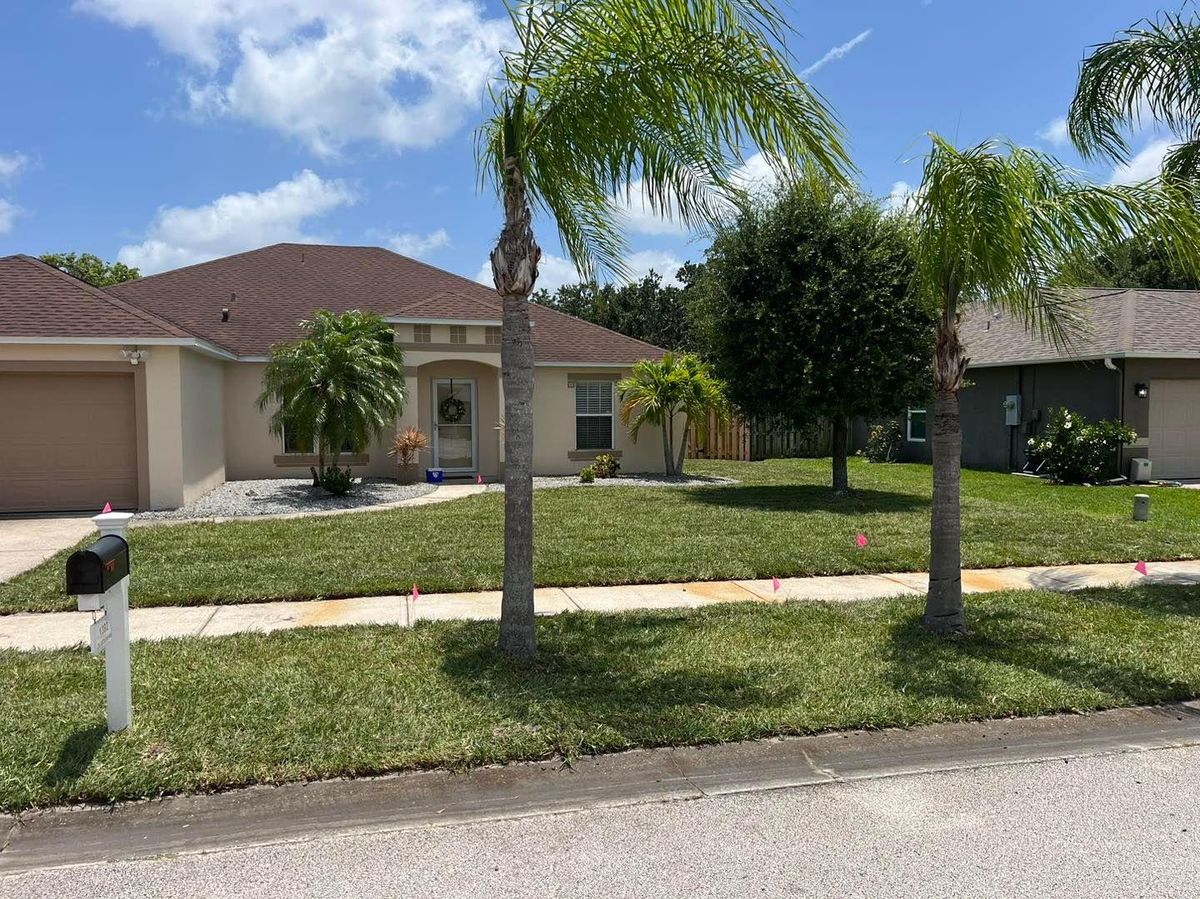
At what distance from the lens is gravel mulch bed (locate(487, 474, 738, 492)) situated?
16969 mm

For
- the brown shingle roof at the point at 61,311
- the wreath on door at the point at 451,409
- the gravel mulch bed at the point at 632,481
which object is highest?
the brown shingle roof at the point at 61,311

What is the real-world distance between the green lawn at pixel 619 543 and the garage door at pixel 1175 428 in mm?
3229

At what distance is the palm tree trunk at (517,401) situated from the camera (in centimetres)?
582

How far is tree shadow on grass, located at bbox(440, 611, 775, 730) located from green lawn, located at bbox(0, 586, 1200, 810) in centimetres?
2

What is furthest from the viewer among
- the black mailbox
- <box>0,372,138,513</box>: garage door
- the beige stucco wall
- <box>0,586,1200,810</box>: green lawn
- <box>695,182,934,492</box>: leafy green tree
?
<box>695,182,934,492</box>: leafy green tree

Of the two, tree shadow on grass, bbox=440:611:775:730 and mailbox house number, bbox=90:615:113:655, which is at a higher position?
mailbox house number, bbox=90:615:113:655

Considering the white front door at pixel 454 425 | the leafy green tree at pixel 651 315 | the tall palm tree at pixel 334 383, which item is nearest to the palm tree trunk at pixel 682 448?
the white front door at pixel 454 425

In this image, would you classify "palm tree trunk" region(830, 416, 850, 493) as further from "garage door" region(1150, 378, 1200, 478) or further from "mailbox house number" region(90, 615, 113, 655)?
"mailbox house number" region(90, 615, 113, 655)

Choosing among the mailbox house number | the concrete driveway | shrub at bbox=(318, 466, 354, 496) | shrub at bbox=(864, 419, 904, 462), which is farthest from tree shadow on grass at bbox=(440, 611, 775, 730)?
shrub at bbox=(864, 419, 904, 462)

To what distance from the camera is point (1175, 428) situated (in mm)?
18781

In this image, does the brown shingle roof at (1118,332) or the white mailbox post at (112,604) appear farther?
the brown shingle roof at (1118,332)

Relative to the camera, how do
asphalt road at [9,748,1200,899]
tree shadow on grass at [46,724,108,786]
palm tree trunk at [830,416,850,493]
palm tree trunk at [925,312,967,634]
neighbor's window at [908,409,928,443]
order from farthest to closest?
neighbor's window at [908,409,928,443] < palm tree trunk at [830,416,850,493] < palm tree trunk at [925,312,967,634] < tree shadow on grass at [46,724,108,786] < asphalt road at [9,748,1200,899]

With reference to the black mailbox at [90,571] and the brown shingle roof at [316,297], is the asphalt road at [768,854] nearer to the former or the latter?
the black mailbox at [90,571]

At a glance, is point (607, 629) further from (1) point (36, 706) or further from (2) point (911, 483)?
(2) point (911, 483)
